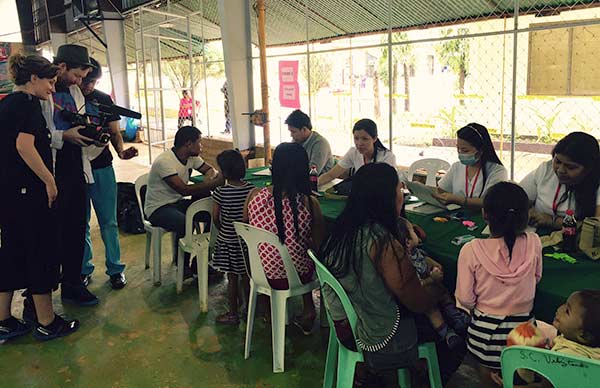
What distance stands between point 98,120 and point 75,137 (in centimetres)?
38

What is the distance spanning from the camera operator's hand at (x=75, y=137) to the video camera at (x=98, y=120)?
1.2 inches

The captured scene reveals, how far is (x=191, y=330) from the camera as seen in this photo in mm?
3154

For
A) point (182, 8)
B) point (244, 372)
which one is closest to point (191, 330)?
point (244, 372)

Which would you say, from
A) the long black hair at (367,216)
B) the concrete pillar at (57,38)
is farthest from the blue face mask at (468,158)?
the concrete pillar at (57,38)

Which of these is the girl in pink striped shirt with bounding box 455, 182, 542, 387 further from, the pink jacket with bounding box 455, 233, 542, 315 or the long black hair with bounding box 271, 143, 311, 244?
the long black hair with bounding box 271, 143, 311, 244

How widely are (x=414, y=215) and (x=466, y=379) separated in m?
0.88

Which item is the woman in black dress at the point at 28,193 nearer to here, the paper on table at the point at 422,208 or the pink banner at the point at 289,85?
the paper on table at the point at 422,208

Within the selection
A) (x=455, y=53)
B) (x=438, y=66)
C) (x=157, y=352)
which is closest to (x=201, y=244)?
(x=157, y=352)

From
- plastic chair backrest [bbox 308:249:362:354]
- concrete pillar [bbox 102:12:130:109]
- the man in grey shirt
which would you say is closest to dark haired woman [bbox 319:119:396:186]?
the man in grey shirt

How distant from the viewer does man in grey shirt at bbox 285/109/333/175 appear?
4.12m

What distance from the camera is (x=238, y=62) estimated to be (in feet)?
21.5

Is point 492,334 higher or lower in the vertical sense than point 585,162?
lower

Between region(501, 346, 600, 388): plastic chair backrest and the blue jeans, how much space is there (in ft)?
9.98

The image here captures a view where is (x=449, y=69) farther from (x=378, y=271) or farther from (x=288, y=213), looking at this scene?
(x=378, y=271)
